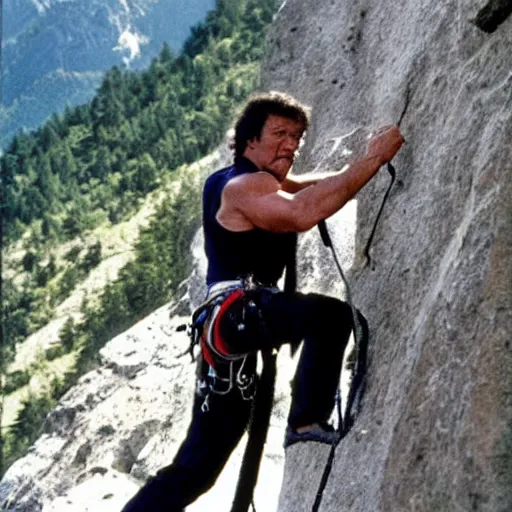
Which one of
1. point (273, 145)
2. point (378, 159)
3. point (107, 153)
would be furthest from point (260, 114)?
point (107, 153)

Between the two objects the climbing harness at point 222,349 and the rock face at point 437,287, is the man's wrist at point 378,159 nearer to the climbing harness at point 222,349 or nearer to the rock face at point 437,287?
the rock face at point 437,287

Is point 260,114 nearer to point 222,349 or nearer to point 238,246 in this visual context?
point 238,246

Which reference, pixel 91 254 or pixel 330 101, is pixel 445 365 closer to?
pixel 330 101

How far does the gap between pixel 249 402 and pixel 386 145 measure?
5.10 ft

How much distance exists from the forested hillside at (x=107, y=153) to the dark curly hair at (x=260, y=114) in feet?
206

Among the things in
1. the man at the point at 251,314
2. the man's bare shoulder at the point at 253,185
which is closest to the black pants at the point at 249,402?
the man at the point at 251,314

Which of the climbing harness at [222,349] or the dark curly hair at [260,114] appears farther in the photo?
the dark curly hair at [260,114]

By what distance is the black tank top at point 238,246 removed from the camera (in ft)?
16.5

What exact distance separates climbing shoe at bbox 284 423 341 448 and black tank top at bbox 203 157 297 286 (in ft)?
2.59

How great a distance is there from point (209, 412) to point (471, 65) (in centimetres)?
225

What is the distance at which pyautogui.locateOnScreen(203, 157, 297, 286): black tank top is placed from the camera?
16.5 ft

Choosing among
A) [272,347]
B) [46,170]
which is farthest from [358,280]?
[46,170]

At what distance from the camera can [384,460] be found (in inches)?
180

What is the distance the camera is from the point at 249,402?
532 centimetres
